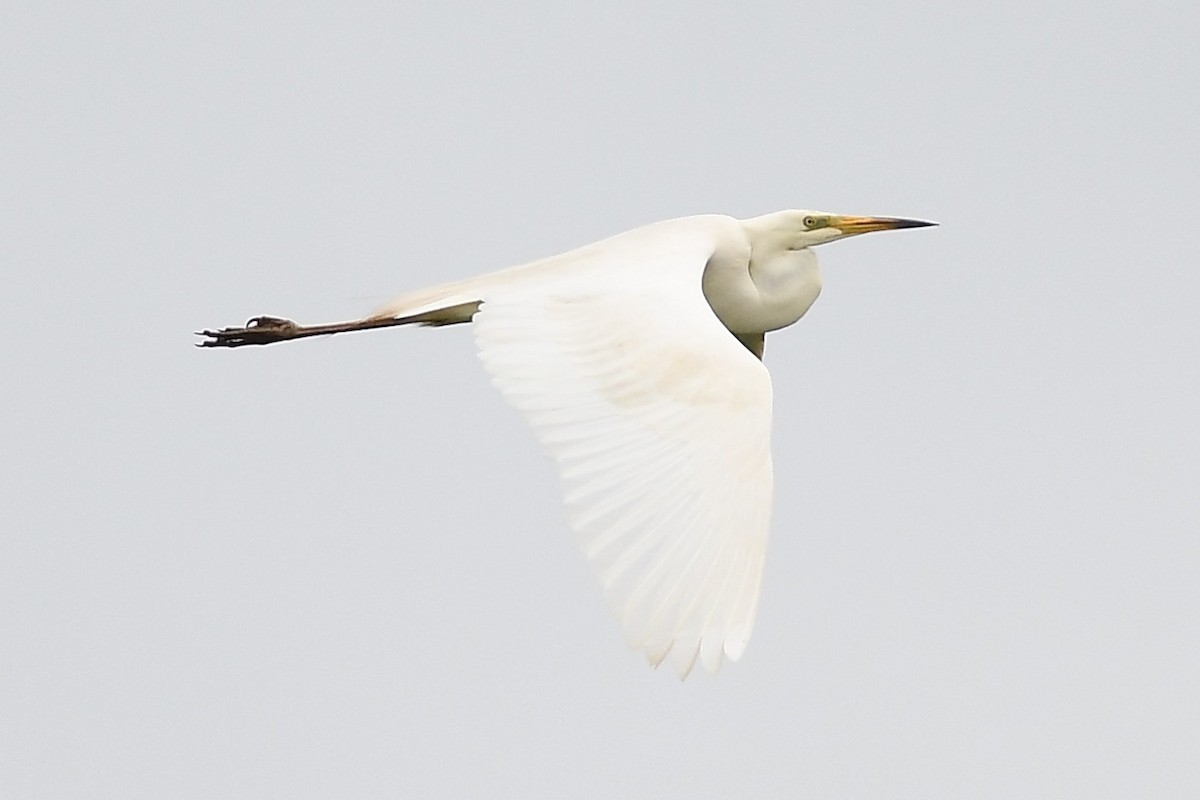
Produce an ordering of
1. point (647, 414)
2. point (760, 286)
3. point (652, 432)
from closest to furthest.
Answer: point (652, 432)
point (647, 414)
point (760, 286)

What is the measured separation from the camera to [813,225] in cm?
1176

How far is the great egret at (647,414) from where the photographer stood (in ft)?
23.0

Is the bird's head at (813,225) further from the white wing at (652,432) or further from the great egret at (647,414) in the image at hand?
the white wing at (652,432)

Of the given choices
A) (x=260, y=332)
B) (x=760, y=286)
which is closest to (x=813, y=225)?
(x=760, y=286)

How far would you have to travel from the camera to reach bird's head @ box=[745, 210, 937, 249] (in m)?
11.6

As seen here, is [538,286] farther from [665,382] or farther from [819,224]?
[819,224]

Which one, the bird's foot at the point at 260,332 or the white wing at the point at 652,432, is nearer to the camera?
the white wing at the point at 652,432

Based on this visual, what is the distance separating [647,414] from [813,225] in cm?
396

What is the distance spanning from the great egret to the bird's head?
75cm

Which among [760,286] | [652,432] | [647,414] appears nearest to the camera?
[652,432]

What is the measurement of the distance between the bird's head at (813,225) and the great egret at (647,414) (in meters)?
0.75

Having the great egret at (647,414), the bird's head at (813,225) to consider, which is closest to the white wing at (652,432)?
the great egret at (647,414)

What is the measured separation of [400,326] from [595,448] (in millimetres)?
3493

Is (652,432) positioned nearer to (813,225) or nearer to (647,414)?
(647,414)
